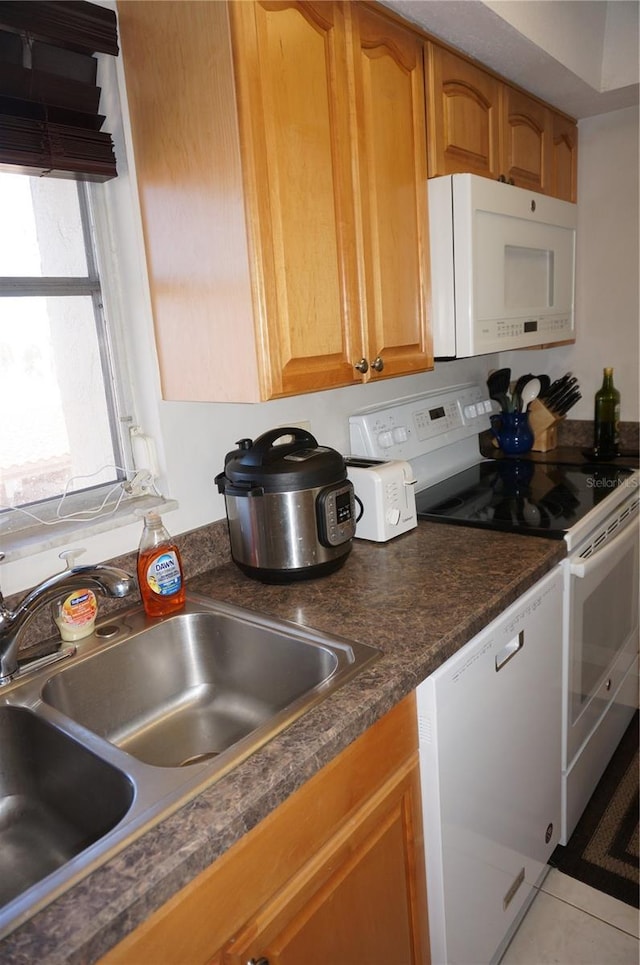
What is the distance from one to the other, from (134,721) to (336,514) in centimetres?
57

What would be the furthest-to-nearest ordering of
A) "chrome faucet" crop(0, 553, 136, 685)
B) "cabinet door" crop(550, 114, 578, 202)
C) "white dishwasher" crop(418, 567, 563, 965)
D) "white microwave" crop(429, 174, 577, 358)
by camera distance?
"cabinet door" crop(550, 114, 578, 202) < "white microwave" crop(429, 174, 577, 358) < "white dishwasher" crop(418, 567, 563, 965) < "chrome faucet" crop(0, 553, 136, 685)

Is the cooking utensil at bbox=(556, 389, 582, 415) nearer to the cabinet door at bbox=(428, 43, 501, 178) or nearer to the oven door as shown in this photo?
the oven door

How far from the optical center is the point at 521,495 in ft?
6.34

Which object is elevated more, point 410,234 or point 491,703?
point 410,234

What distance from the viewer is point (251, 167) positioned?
44.8 inches

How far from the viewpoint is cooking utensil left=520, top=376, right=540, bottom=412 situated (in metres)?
2.42

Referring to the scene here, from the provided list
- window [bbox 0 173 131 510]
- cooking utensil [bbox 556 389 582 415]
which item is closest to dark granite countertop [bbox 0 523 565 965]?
window [bbox 0 173 131 510]

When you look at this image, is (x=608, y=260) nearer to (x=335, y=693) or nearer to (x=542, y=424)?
(x=542, y=424)

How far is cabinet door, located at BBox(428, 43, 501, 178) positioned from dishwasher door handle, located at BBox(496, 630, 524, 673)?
3.73ft

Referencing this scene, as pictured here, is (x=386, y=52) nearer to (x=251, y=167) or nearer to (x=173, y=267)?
(x=251, y=167)

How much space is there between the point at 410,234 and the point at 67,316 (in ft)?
2.71

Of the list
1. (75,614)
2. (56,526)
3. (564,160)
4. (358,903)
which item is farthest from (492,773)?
(564,160)

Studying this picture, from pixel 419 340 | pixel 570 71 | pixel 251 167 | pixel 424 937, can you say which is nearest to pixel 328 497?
pixel 419 340

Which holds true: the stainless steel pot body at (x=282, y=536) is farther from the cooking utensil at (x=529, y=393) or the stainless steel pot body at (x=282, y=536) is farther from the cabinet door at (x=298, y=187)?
the cooking utensil at (x=529, y=393)
